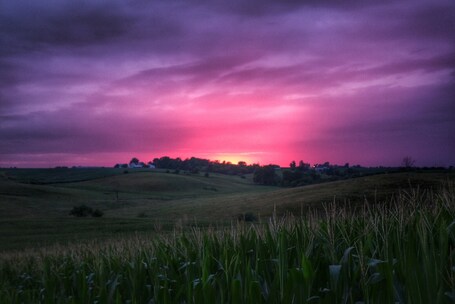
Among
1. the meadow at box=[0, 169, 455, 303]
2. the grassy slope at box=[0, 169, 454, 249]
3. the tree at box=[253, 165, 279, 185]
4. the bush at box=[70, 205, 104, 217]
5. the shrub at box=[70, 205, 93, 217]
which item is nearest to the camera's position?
the meadow at box=[0, 169, 455, 303]

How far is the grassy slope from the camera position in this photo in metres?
47.8

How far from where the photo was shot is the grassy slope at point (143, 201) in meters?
47.8

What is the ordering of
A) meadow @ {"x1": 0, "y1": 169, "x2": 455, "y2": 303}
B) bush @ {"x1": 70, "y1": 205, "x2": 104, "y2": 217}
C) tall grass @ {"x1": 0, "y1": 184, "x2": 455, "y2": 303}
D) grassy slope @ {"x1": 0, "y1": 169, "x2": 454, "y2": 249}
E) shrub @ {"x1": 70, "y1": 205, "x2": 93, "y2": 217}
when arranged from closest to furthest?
tall grass @ {"x1": 0, "y1": 184, "x2": 455, "y2": 303} → meadow @ {"x1": 0, "y1": 169, "x2": 455, "y2": 303} → grassy slope @ {"x1": 0, "y1": 169, "x2": 454, "y2": 249} → bush @ {"x1": 70, "y1": 205, "x2": 104, "y2": 217} → shrub @ {"x1": 70, "y1": 205, "x2": 93, "y2": 217}

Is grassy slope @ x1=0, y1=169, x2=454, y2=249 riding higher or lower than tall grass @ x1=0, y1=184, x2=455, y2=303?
lower

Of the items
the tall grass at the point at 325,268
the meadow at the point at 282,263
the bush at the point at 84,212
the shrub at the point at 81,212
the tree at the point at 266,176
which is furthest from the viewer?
the tree at the point at 266,176

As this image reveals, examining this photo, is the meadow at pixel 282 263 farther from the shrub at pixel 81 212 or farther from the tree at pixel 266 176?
the tree at pixel 266 176

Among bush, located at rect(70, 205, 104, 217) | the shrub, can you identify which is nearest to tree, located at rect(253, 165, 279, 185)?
bush, located at rect(70, 205, 104, 217)

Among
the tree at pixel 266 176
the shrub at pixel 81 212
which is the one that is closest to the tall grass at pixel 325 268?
the shrub at pixel 81 212

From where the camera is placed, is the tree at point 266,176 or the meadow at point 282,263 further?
the tree at point 266,176

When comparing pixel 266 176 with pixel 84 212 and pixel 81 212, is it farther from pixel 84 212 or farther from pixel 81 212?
pixel 81 212

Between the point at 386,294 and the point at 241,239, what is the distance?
143 inches

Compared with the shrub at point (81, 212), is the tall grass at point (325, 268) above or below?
above

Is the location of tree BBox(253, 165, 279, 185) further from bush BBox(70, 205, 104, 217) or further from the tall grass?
the tall grass

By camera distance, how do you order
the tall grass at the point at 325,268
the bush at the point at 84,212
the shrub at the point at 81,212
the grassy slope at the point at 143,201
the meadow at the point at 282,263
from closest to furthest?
the tall grass at the point at 325,268
the meadow at the point at 282,263
the grassy slope at the point at 143,201
the bush at the point at 84,212
the shrub at the point at 81,212
